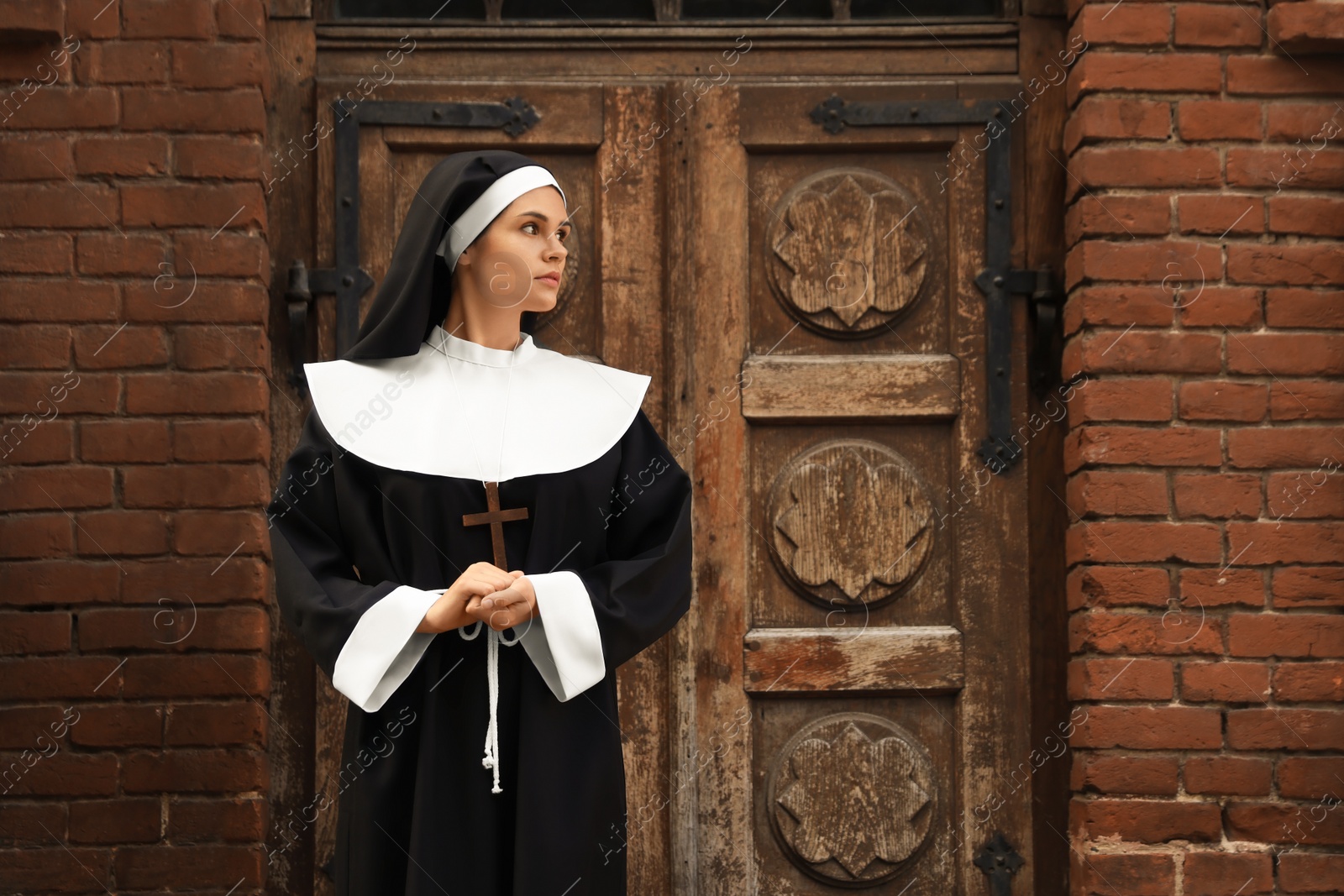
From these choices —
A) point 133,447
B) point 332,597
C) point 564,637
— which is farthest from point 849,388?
point 133,447

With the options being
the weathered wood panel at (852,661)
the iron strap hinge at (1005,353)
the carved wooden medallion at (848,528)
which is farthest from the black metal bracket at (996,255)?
the weathered wood panel at (852,661)

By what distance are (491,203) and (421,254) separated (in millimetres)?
181

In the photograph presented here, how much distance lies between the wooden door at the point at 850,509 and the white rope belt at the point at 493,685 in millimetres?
967

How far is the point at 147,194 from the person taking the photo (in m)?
3.10

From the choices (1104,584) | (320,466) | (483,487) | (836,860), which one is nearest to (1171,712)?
(1104,584)

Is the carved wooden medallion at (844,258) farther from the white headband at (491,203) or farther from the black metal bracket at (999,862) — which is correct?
the black metal bracket at (999,862)

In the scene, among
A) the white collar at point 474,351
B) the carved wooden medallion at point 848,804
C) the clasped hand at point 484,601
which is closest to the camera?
the clasped hand at point 484,601

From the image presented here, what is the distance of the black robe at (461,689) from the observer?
240 cm

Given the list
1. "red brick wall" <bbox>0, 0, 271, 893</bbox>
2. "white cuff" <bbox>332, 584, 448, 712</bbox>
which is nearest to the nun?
"white cuff" <bbox>332, 584, 448, 712</bbox>

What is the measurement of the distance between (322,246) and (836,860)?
2.06 meters

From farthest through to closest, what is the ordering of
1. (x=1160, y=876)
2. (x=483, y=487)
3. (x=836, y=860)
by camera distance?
(x=836, y=860)
(x=1160, y=876)
(x=483, y=487)

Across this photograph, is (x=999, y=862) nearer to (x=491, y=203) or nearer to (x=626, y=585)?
(x=626, y=585)

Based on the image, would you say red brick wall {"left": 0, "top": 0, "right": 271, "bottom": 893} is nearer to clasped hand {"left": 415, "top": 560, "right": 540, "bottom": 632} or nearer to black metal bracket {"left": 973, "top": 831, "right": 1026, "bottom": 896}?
clasped hand {"left": 415, "top": 560, "right": 540, "bottom": 632}

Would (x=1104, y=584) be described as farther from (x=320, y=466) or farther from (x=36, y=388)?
(x=36, y=388)
